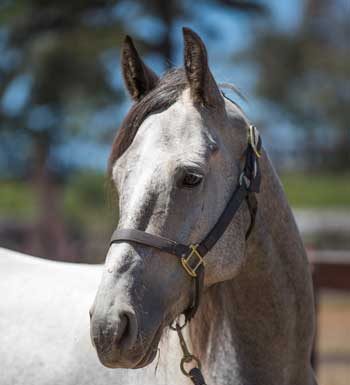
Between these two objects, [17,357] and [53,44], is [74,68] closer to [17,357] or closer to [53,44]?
[53,44]

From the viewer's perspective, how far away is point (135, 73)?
9.37 ft

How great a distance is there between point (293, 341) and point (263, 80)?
100ft

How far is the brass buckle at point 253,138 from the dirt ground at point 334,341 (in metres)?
4.10

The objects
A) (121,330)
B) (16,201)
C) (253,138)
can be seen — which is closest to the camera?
(121,330)

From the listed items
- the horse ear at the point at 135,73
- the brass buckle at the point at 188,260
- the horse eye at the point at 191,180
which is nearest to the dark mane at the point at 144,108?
the horse ear at the point at 135,73

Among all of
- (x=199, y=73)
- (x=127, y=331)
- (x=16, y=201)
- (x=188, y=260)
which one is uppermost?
(x=199, y=73)

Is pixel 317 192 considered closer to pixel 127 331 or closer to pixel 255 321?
pixel 255 321

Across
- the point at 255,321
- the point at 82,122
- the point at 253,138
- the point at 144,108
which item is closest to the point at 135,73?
the point at 144,108

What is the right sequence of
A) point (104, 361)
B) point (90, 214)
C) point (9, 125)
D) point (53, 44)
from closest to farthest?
point (104, 361) < point (53, 44) < point (9, 125) < point (90, 214)

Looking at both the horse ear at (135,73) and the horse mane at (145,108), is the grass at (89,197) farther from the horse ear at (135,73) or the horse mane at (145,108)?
the horse mane at (145,108)

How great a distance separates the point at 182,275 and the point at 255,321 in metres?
0.47

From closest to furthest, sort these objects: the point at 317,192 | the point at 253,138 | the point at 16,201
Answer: the point at 253,138 < the point at 16,201 < the point at 317,192

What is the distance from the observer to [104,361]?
232 cm

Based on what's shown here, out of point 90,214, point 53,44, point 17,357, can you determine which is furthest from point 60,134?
point 17,357
